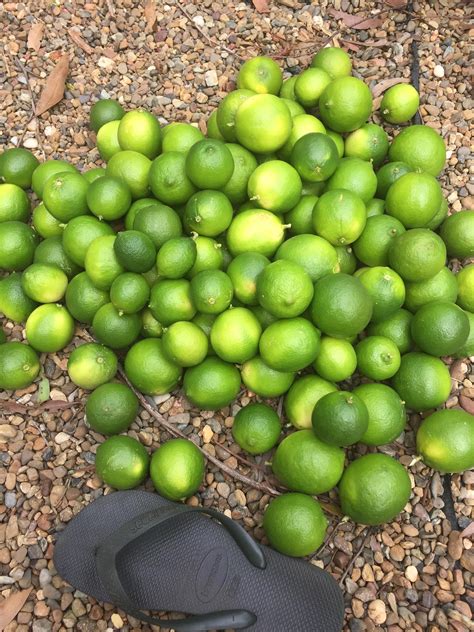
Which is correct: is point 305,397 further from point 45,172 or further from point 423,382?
point 45,172

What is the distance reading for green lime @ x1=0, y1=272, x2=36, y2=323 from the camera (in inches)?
102

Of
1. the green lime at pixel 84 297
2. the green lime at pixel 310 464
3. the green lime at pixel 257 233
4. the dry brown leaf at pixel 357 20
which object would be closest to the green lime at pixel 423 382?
the green lime at pixel 310 464

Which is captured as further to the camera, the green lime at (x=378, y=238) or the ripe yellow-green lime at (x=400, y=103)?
the ripe yellow-green lime at (x=400, y=103)

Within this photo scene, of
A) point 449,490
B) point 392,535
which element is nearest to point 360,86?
point 449,490

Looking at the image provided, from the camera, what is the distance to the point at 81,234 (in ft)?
8.15

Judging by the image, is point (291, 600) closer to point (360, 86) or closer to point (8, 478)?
point (8, 478)

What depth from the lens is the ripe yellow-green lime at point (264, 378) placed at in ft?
7.59

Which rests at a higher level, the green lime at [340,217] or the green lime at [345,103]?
the green lime at [345,103]

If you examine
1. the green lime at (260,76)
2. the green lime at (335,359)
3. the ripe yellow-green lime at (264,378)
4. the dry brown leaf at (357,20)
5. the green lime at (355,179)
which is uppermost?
the dry brown leaf at (357,20)

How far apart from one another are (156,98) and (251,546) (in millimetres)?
2778

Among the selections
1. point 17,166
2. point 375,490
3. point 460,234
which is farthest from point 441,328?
point 17,166

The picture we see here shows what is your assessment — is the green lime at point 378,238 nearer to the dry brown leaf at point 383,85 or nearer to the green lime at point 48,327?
the dry brown leaf at point 383,85

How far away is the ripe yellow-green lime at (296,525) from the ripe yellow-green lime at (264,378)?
471 mm

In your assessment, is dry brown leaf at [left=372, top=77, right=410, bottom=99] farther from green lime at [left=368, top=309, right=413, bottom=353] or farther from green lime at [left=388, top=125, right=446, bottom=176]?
green lime at [left=368, top=309, right=413, bottom=353]
